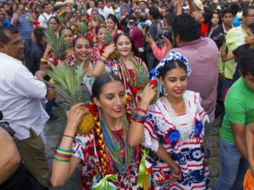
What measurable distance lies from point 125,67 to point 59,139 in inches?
54.5

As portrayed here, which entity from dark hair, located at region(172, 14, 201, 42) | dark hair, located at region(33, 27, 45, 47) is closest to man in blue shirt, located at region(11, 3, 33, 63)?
dark hair, located at region(33, 27, 45, 47)

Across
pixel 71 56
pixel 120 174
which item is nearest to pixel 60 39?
pixel 71 56

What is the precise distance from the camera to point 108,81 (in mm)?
2334

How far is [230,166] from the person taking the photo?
282cm

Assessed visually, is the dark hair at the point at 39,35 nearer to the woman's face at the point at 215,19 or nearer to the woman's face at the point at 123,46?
the woman's face at the point at 123,46

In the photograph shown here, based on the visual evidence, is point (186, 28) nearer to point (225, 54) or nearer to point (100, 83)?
point (100, 83)

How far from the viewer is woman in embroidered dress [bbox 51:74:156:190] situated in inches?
85.7

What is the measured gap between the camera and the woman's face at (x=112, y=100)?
7.47ft

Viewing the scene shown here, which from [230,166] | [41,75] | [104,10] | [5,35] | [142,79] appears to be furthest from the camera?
[104,10]

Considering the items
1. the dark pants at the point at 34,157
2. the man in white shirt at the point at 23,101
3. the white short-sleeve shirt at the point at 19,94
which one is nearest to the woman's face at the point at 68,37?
the man in white shirt at the point at 23,101

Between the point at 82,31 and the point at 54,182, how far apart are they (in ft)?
15.6

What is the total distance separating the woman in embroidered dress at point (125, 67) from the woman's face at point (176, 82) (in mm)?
791

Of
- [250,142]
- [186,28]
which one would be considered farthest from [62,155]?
[186,28]

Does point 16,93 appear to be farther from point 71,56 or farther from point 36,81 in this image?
point 71,56
